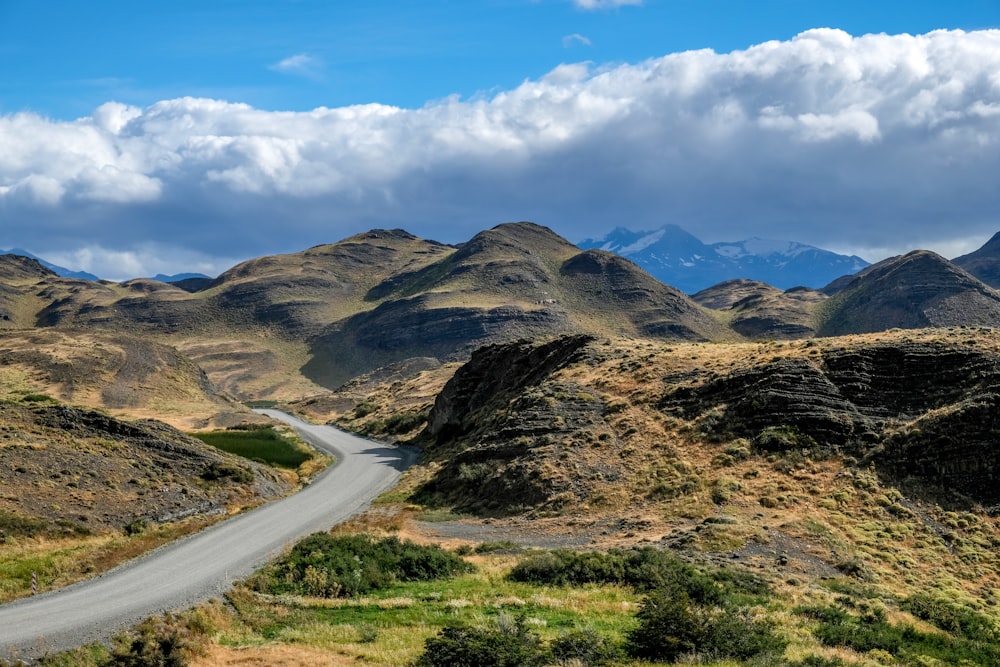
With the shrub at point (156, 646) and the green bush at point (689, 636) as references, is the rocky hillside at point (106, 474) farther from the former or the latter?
the green bush at point (689, 636)

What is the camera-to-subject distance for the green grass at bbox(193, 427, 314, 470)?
172ft

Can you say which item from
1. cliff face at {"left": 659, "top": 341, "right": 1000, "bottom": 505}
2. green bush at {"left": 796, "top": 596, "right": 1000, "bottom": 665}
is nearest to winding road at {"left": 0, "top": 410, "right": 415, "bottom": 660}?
green bush at {"left": 796, "top": 596, "right": 1000, "bottom": 665}

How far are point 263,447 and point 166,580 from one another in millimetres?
36954

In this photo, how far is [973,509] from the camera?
1106 inches

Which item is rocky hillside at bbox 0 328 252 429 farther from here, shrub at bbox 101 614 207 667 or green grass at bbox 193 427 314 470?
shrub at bbox 101 614 207 667

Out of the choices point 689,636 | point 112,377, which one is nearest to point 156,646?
point 689,636

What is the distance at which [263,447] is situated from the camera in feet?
185

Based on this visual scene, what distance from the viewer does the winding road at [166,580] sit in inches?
617

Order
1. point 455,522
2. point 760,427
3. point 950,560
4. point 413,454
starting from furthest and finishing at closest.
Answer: point 413,454 → point 760,427 → point 455,522 → point 950,560

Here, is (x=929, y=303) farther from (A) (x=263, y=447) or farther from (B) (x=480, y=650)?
(B) (x=480, y=650)

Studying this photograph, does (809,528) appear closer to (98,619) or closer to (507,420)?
(507,420)

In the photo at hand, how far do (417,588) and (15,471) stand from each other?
23.0m

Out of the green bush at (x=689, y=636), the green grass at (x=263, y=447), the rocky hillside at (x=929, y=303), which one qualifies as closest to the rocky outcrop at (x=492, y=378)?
the green grass at (x=263, y=447)

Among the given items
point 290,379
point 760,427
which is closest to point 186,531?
point 760,427
